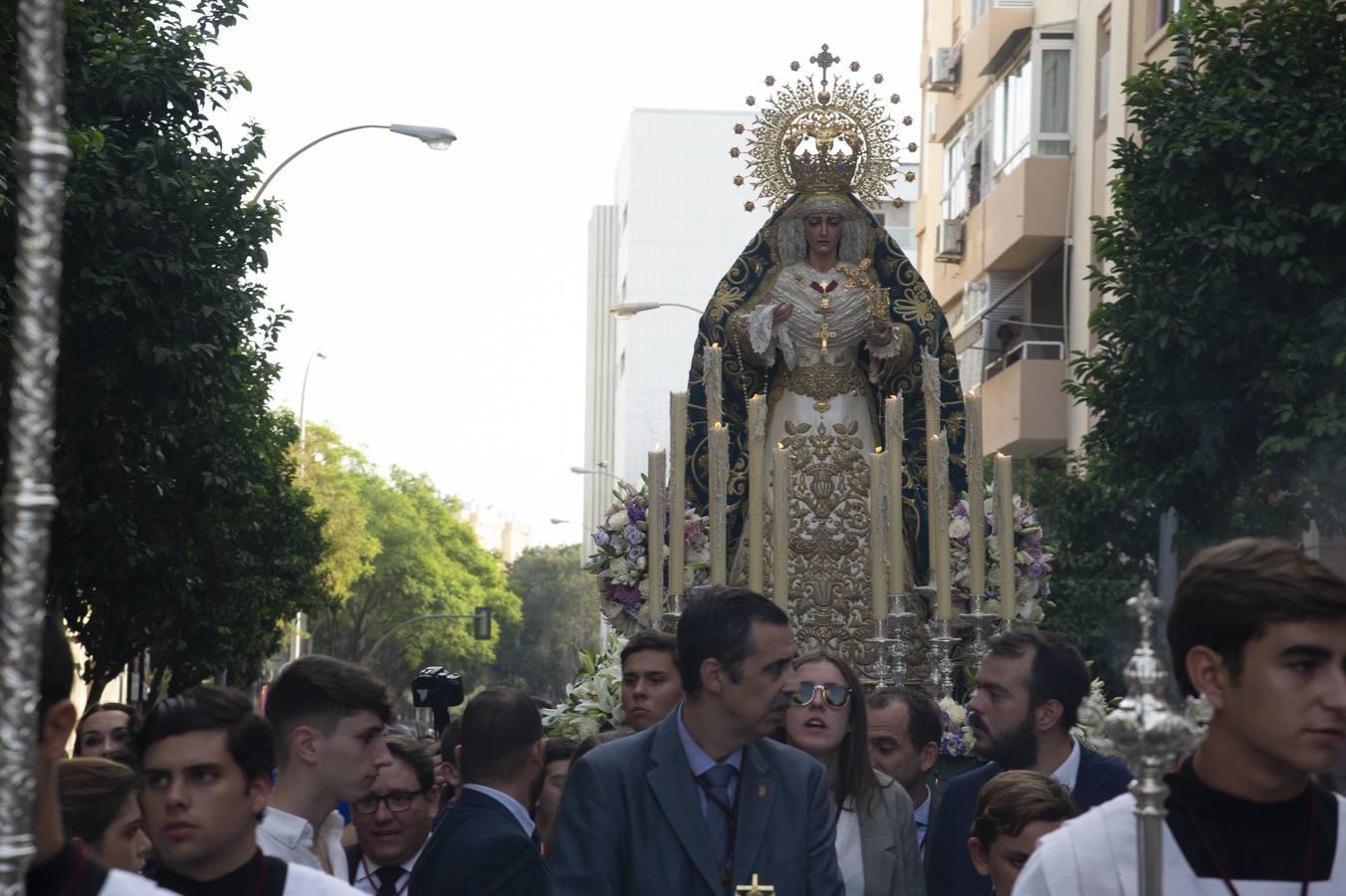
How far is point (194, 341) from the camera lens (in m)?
15.9

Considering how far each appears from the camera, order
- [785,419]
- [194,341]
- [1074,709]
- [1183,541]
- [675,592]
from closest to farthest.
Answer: [1074,709]
[675,592]
[785,419]
[194,341]
[1183,541]

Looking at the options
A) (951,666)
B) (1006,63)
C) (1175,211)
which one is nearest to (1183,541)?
(1175,211)

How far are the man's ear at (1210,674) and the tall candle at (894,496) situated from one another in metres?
5.64

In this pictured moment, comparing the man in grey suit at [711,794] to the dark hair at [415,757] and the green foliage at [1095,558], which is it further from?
the green foliage at [1095,558]

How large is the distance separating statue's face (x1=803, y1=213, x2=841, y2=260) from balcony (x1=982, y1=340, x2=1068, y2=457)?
2027cm

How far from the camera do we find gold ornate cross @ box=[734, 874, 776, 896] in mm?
4781

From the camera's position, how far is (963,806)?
6.11m

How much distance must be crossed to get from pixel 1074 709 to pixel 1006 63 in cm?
3005

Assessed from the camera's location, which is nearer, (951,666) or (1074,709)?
(1074,709)

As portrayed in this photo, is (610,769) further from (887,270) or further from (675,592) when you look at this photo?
(887,270)

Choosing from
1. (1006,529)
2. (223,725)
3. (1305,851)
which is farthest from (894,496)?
(1305,851)

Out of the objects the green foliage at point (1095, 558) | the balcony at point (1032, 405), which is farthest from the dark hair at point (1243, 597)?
the balcony at point (1032, 405)

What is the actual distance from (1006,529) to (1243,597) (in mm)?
6248

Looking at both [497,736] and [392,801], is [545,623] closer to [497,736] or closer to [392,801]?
[392,801]
